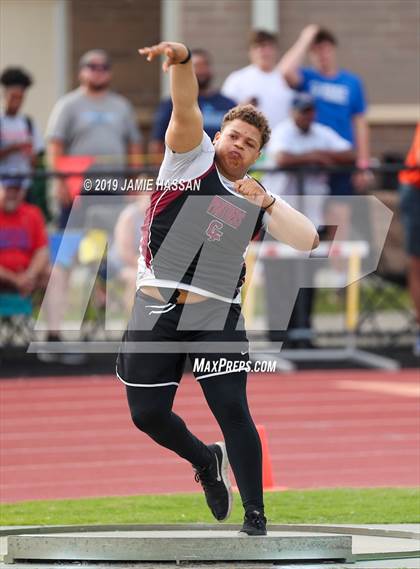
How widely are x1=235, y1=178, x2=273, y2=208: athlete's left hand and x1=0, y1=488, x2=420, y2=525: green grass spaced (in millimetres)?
2207

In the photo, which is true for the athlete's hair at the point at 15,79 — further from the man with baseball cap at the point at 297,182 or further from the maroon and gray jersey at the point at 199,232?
the maroon and gray jersey at the point at 199,232

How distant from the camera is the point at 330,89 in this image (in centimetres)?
1539

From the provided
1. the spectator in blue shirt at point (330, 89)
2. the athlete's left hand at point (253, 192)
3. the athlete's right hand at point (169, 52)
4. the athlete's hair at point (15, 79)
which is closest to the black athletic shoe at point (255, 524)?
the athlete's left hand at point (253, 192)

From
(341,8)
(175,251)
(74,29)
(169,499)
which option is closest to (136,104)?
(74,29)

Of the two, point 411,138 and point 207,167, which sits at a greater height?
point 207,167

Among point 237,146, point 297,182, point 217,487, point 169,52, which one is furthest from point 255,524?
Answer: point 297,182

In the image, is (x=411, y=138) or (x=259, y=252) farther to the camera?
(x=411, y=138)

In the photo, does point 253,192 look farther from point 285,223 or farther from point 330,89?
point 330,89

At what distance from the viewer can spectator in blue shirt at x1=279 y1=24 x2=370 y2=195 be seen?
15.2 metres

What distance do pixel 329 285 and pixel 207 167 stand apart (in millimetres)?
8673

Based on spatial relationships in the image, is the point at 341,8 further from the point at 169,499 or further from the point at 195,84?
the point at 195,84

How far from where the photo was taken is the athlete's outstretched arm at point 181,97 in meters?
6.41

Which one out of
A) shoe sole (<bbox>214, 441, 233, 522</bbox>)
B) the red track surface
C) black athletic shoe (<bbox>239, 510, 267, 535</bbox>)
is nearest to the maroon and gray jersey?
shoe sole (<bbox>214, 441, 233, 522</bbox>)

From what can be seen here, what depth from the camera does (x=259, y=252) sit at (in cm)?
1457
